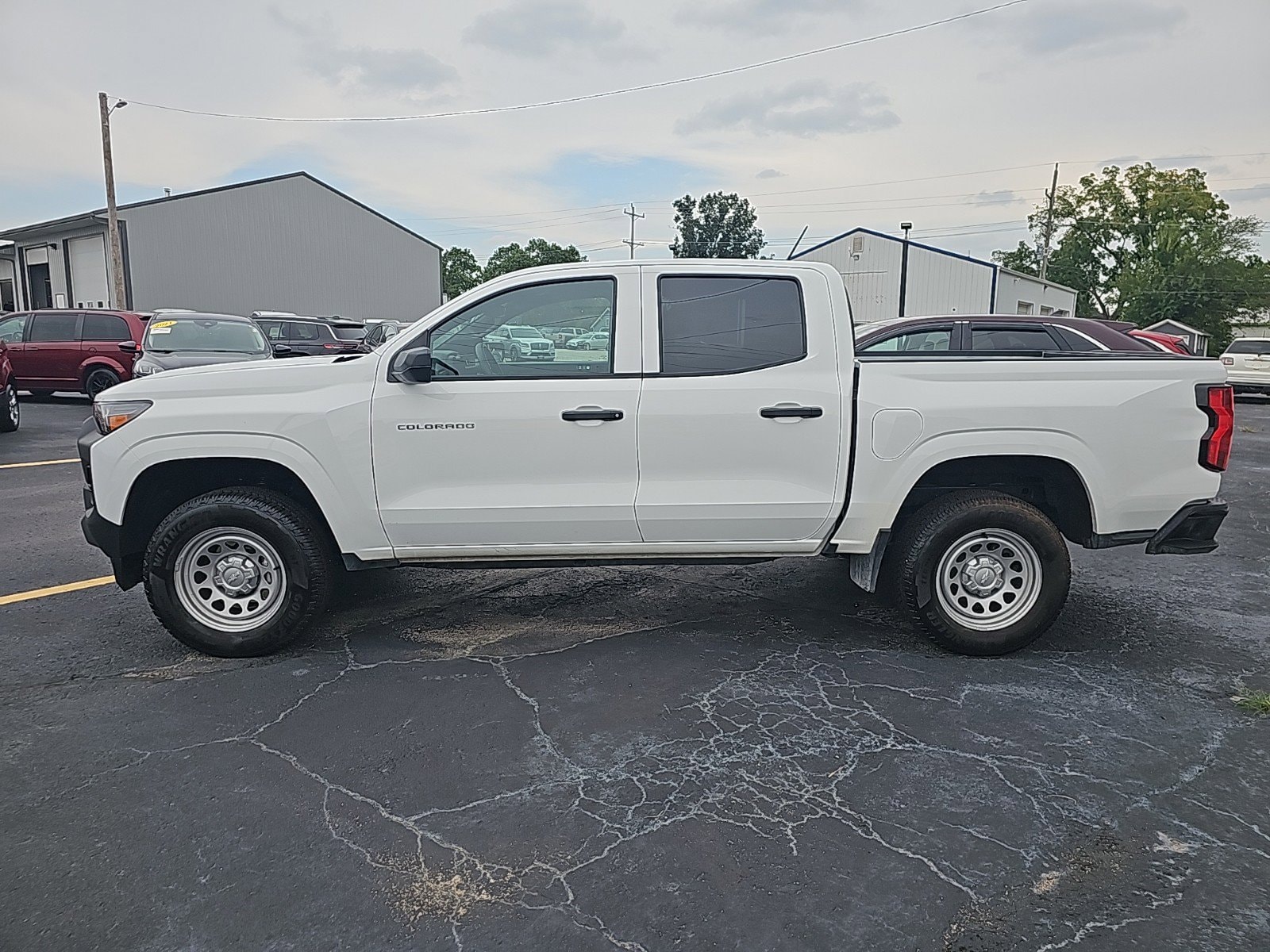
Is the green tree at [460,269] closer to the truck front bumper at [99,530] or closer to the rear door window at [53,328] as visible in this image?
the rear door window at [53,328]

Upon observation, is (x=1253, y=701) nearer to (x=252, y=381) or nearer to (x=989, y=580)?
(x=989, y=580)

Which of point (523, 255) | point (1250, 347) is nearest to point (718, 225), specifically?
point (523, 255)

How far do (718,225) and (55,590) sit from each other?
73.4 metres

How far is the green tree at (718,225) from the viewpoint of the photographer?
2923 inches

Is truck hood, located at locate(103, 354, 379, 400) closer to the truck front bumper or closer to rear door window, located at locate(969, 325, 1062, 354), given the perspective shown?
the truck front bumper

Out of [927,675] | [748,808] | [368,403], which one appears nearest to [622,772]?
[748,808]

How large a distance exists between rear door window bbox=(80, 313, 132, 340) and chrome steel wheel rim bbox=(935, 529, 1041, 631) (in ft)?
52.7

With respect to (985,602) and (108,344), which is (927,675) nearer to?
(985,602)

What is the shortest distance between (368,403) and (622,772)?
216cm

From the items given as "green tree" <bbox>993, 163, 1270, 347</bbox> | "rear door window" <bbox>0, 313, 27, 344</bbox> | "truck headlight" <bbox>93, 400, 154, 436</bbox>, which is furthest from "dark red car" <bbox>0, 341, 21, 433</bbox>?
"green tree" <bbox>993, 163, 1270, 347</bbox>

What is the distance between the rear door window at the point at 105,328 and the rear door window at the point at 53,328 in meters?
0.25

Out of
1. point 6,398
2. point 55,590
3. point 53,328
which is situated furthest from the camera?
point 53,328

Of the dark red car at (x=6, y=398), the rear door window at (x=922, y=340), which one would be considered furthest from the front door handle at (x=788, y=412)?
the dark red car at (x=6, y=398)

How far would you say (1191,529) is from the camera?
4473mm
